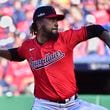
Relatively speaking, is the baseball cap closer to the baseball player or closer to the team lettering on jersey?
the baseball player

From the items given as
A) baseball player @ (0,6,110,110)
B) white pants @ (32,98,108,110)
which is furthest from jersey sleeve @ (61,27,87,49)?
white pants @ (32,98,108,110)

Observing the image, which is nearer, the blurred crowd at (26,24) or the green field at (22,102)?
the green field at (22,102)

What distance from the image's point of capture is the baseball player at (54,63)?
589 cm

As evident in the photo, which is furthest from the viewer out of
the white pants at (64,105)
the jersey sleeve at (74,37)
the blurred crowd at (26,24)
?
the blurred crowd at (26,24)

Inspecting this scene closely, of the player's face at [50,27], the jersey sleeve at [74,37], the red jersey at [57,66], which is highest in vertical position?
the player's face at [50,27]

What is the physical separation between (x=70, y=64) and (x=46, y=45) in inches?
12.2

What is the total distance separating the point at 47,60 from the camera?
234 inches

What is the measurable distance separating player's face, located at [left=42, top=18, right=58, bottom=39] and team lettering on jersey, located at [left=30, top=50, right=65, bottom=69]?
0.18 metres

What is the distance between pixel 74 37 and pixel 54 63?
0.33 m

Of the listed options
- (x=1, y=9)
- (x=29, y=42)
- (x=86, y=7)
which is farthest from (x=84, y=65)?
(x=29, y=42)

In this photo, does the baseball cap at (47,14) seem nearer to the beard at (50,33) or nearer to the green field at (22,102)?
the beard at (50,33)

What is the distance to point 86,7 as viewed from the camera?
9.64 metres

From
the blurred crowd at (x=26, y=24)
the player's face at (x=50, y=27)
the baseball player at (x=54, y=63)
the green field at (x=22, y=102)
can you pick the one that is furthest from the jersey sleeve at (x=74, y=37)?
the blurred crowd at (x=26, y=24)

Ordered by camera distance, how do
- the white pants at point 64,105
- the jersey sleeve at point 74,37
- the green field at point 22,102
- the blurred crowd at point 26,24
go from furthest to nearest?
the blurred crowd at point 26,24
the green field at point 22,102
the white pants at point 64,105
the jersey sleeve at point 74,37
